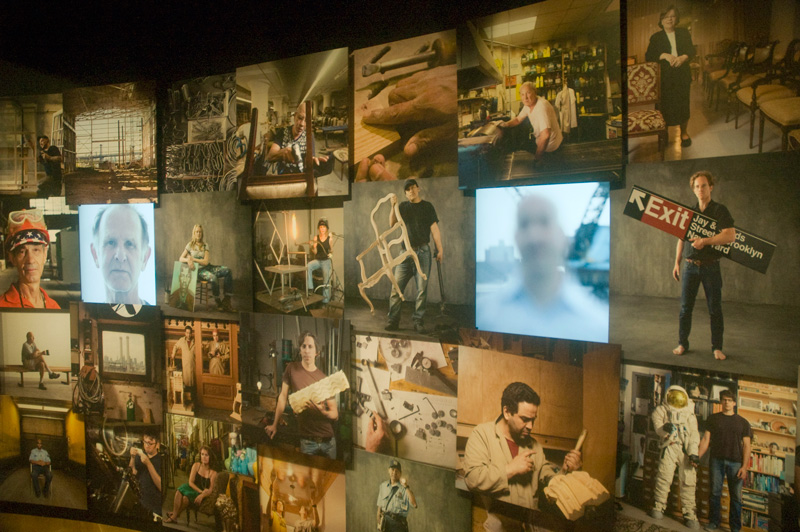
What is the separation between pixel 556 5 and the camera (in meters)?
1.85

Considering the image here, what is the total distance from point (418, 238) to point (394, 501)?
1.40 m

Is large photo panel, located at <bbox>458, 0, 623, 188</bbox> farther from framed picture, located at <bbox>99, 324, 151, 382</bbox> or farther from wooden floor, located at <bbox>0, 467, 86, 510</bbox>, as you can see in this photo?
wooden floor, located at <bbox>0, 467, 86, 510</bbox>

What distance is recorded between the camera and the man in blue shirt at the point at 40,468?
3.10 meters

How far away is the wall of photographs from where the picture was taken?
1677mm

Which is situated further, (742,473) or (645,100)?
(645,100)

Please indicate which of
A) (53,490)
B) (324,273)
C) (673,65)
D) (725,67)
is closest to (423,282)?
(324,273)

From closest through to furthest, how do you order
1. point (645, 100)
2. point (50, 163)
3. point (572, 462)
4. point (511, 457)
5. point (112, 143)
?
point (645, 100) < point (572, 462) < point (511, 457) < point (112, 143) < point (50, 163)

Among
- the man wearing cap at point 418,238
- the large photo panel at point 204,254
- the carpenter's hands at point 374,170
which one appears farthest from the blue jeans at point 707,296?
the large photo panel at point 204,254

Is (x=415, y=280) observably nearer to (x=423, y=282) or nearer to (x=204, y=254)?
(x=423, y=282)

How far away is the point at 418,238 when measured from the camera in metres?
2.21

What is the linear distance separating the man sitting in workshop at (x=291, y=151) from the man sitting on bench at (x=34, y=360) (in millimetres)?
2190

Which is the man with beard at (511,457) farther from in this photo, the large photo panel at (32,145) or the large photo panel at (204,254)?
the large photo panel at (32,145)

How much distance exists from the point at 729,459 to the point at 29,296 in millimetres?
4160

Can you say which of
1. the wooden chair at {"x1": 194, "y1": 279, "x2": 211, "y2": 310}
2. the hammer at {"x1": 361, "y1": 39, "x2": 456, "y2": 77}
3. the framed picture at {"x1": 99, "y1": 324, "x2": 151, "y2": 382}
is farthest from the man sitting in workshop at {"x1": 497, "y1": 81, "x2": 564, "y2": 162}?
the framed picture at {"x1": 99, "y1": 324, "x2": 151, "y2": 382}
